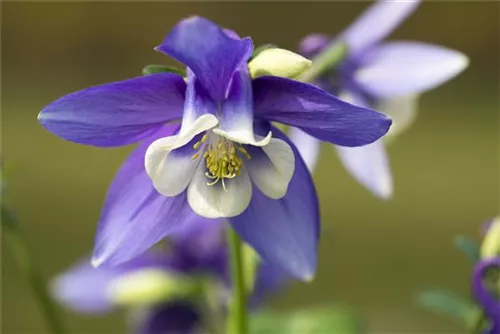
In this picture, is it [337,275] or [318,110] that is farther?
[337,275]

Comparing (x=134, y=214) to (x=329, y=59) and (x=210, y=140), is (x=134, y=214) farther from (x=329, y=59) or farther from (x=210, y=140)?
(x=329, y=59)

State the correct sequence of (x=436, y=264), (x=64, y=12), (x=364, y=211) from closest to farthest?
(x=436, y=264) → (x=364, y=211) → (x=64, y=12)

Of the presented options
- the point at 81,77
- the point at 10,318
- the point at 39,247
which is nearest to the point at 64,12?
the point at 81,77

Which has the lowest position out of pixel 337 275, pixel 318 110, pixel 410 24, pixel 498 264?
pixel 337 275

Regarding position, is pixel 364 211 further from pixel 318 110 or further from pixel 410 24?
pixel 318 110

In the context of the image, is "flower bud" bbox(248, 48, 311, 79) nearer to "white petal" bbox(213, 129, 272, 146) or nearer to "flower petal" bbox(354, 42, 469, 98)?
"white petal" bbox(213, 129, 272, 146)

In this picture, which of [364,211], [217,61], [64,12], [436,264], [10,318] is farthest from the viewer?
[64,12]
